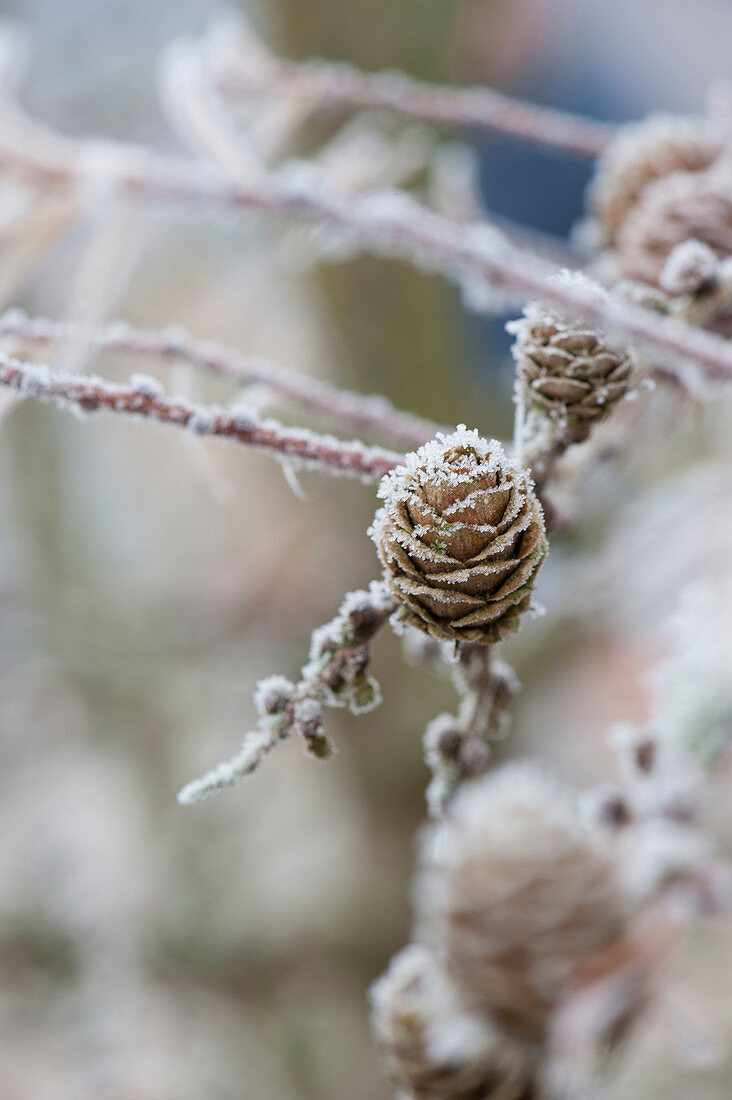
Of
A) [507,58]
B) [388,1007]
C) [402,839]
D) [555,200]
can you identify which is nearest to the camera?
[388,1007]

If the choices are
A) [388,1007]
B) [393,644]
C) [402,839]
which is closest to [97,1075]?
[402,839]

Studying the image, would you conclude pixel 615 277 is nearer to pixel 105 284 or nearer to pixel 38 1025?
pixel 105 284

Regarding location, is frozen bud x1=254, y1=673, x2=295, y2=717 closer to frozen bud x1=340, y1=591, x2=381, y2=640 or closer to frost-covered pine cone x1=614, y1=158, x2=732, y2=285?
frozen bud x1=340, y1=591, x2=381, y2=640

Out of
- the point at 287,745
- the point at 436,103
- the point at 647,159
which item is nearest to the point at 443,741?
the point at 647,159

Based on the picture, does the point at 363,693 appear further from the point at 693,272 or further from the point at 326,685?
the point at 693,272

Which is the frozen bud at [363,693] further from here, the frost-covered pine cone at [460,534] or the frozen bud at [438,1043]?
the frozen bud at [438,1043]

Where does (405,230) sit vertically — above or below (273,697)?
above
